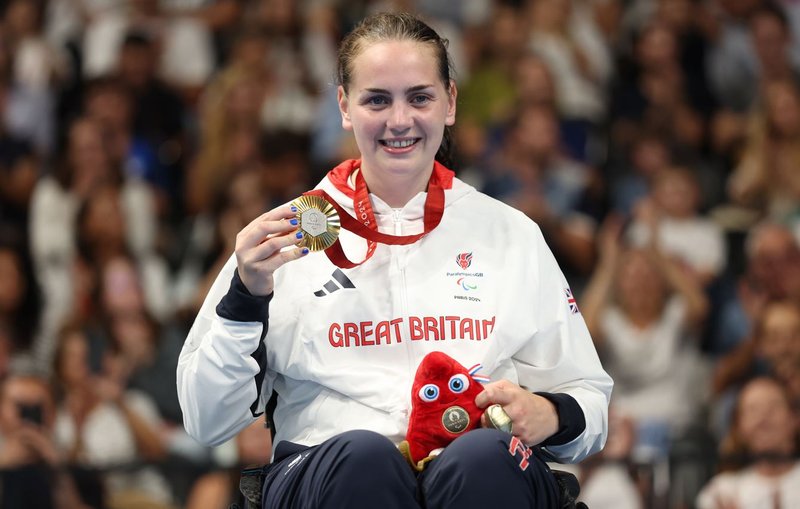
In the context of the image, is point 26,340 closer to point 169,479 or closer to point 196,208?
point 196,208

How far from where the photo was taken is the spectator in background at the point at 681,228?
18.9 ft

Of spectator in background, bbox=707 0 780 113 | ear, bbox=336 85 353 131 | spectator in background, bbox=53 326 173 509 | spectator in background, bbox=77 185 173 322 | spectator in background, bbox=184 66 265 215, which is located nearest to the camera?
ear, bbox=336 85 353 131

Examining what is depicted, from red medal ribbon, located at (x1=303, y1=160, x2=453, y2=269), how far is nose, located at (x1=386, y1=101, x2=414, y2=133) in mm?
225

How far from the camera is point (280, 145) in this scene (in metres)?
6.32

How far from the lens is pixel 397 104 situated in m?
2.76

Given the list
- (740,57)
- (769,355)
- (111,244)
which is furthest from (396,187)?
(740,57)

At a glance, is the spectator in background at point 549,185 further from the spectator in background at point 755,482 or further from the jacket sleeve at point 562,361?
the jacket sleeve at point 562,361

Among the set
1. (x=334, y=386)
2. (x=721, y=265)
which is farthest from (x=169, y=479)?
(x=721, y=265)

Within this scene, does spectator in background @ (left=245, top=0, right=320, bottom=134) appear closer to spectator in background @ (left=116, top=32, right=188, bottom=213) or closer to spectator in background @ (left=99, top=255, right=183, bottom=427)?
spectator in background @ (left=116, top=32, right=188, bottom=213)

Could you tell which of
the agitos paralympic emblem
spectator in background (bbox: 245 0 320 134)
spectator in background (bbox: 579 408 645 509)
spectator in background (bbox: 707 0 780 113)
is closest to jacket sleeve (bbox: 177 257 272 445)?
the agitos paralympic emblem

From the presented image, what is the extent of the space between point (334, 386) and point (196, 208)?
12.1 feet

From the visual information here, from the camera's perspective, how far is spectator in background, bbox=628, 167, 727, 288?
5.77 meters

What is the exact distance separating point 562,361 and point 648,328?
9.40ft

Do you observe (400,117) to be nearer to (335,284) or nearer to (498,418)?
(335,284)
